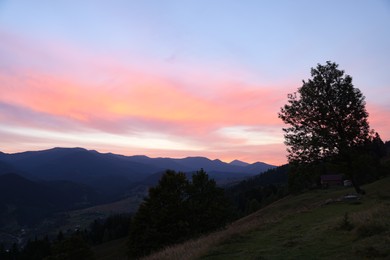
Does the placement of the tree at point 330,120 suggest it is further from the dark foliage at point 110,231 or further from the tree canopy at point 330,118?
the dark foliage at point 110,231

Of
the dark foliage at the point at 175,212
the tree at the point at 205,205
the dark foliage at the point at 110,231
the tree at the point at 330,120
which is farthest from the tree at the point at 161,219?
the dark foliage at the point at 110,231

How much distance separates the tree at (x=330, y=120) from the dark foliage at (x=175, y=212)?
62.9 feet

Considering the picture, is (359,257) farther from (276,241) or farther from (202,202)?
(202,202)

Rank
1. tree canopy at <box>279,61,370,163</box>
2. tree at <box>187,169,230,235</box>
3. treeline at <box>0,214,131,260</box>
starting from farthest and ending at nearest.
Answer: treeline at <box>0,214,131,260</box>
tree at <box>187,169,230,235</box>
tree canopy at <box>279,61,370,163</box>

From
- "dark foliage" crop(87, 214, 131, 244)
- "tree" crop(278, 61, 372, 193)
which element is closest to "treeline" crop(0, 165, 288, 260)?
"tree" crop(278, 61, 372, 193)

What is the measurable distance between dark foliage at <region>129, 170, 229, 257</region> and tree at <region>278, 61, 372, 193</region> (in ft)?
62.9

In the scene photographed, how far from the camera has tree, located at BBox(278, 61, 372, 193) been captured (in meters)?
36.1

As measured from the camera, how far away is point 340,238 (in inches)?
627

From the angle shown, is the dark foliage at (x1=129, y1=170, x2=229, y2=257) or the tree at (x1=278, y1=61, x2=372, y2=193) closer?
the tree at (x1=278, y1=61, x2=372, y2=193)

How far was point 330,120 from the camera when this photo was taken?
3641cm

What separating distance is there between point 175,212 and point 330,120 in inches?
963

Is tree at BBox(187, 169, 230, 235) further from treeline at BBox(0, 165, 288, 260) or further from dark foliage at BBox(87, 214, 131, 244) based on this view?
dark foliage at BBox(87, 214, 131, 244)

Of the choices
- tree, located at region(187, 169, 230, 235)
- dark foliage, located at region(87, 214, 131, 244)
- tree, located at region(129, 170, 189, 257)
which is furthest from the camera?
dark foliage, located at region(87, 214, 131, 244)

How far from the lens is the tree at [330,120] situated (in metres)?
36.1
